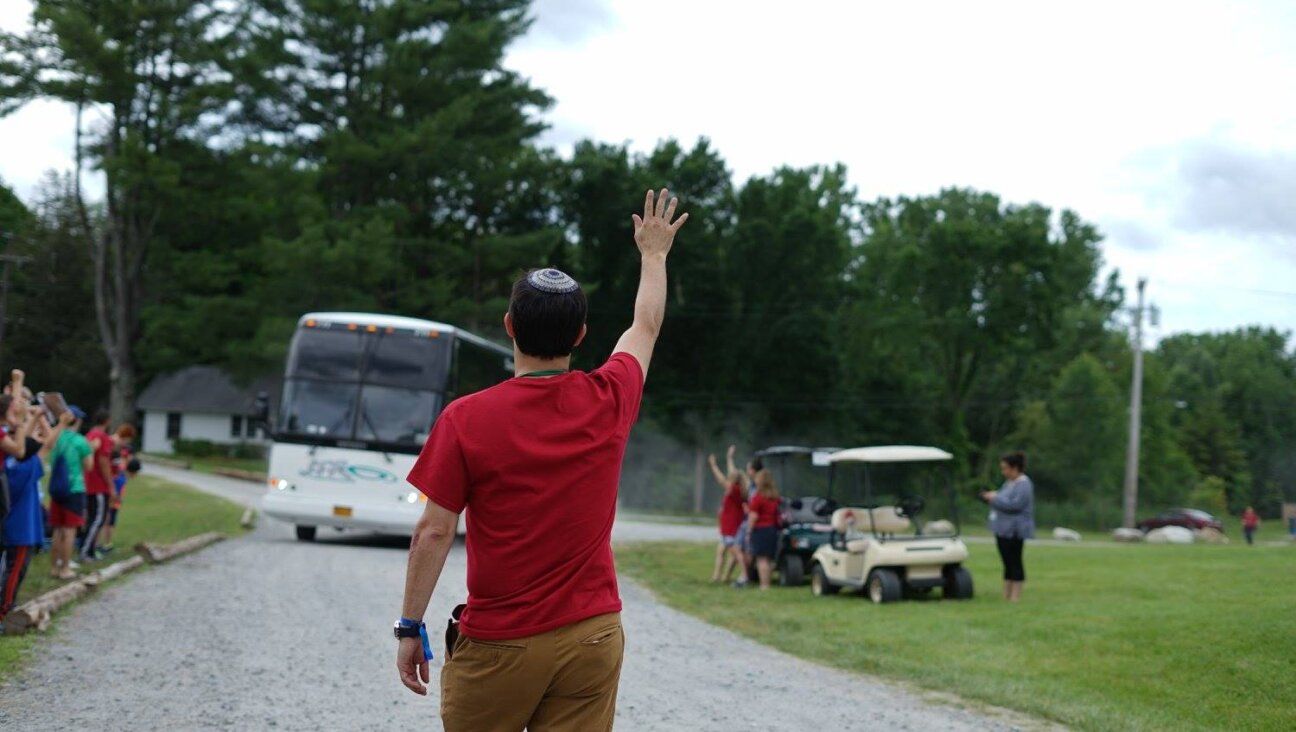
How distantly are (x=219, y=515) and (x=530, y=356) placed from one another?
26.9 m

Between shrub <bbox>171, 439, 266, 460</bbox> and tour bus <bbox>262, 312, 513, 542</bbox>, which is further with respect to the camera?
shrub <bbox>171, 439, 266, 460</bbox>

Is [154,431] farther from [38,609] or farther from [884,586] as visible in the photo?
[38,609]

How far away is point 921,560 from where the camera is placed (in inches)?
655

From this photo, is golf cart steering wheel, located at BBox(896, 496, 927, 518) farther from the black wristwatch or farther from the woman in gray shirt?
the black wristwatch

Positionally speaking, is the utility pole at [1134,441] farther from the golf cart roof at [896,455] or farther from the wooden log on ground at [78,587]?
the wooden log on ground at [78,587]

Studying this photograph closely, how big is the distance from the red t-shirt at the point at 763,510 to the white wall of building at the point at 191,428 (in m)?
64.2

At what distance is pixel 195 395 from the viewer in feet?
257

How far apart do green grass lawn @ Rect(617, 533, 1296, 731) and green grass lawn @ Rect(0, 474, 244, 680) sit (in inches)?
274

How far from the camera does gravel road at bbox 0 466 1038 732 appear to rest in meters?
7.87

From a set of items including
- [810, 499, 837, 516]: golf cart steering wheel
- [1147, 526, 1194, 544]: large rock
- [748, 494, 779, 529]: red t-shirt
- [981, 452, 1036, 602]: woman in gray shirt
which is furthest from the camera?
[1147, 526, 1194, 544]: large rock

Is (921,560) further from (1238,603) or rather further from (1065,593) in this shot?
(1238,603)

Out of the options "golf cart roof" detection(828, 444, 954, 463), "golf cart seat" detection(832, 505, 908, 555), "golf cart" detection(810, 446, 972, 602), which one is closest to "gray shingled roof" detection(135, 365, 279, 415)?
"golf cart" detection(810, 446, 972, 602)

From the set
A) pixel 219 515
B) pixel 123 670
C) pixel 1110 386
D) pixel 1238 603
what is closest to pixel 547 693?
pixel 123 670

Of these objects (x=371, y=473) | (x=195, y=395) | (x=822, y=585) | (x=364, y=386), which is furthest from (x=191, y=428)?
(x=822, y=585)
